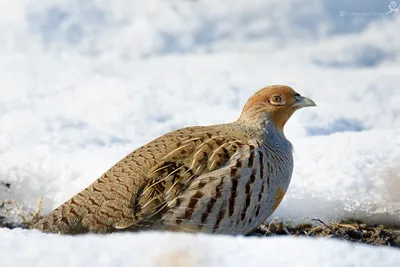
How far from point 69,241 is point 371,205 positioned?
4.91 m

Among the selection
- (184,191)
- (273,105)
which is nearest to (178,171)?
(184,191)

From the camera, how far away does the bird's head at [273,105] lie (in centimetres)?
542

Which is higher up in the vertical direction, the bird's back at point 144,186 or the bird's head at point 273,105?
the bird's head at point 273,105

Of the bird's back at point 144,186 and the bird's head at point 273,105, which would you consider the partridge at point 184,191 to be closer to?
the bird's back at point 144,186

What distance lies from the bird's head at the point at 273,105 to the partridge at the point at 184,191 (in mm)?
474

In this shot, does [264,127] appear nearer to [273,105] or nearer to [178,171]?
[273,105]

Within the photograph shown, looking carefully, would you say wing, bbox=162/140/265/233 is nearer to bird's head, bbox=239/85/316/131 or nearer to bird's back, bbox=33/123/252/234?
bird's back, bbox=33/123/252/234

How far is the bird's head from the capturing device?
5422mm

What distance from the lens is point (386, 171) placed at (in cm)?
650

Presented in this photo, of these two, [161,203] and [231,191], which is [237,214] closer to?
[231,191]

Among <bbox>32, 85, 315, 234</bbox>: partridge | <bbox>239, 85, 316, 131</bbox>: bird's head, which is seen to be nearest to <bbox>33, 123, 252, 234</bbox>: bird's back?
<bbox>32, 85, 315, 234</bbox>: partridge

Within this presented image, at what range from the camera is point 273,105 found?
547 centimetres

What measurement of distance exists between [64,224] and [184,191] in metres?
0.78

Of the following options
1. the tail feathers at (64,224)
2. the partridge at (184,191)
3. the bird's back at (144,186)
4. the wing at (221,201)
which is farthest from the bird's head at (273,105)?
the tail feathers at (64,224)
